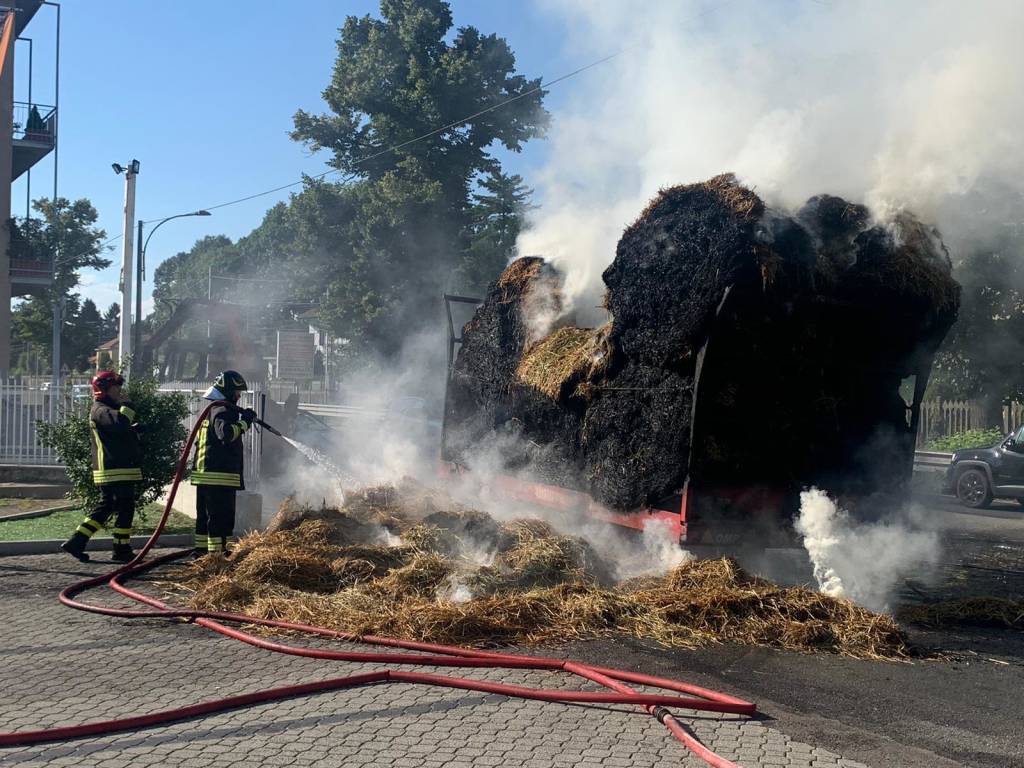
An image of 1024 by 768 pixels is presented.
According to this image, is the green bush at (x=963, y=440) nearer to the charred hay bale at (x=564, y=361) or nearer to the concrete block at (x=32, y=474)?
the charred hay bale at (x=564, y=361)

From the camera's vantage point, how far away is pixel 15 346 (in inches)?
2196

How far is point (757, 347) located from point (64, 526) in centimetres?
860

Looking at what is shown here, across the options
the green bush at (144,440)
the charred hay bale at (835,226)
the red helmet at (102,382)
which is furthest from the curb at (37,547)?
the charred hay bale at (835,226)

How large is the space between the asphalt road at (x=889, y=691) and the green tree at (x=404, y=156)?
964 inches

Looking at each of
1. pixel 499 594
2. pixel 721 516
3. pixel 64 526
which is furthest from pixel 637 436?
pixel 64 526

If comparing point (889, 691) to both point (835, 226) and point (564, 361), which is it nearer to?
point (835, 226)

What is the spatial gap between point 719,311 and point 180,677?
4627mm

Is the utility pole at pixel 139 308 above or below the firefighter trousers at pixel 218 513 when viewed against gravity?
above

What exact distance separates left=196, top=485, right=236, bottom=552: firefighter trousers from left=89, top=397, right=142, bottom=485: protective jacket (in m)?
0.93

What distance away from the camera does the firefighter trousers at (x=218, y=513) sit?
29.2 feet

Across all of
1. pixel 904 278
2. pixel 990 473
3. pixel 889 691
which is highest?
pixel 904 278

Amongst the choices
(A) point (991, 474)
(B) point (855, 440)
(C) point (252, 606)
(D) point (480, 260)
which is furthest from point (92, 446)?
(D) point (480, 260)

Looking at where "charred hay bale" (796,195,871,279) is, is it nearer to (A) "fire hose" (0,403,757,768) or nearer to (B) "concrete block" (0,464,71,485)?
(A) "fire hose" (0,403,757,768)

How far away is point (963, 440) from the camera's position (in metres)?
24.8
